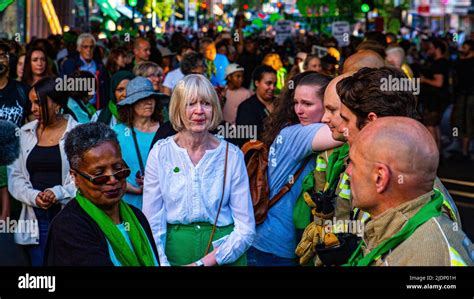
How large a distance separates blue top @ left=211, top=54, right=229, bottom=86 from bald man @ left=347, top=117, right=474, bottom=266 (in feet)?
36.7

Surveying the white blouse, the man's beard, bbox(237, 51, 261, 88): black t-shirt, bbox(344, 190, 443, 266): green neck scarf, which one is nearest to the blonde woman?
the white blouse

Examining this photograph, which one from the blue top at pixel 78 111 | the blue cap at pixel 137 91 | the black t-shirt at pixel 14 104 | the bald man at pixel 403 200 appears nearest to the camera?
the bald man at pixel 403 200

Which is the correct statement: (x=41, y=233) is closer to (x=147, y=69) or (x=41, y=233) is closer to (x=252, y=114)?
(x=252, y=114)

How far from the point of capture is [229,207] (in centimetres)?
532

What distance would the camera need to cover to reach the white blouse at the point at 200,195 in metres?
5.22

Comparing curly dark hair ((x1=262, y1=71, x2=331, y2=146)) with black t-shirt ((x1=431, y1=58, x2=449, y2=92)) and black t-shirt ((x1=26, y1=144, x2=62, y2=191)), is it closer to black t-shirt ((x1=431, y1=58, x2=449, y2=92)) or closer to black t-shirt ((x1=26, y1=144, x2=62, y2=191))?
black t-shirt ((x1=26, y1=144, x2=62, y2=191))

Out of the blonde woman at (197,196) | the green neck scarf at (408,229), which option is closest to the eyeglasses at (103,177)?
the blonde woman at (197,196)

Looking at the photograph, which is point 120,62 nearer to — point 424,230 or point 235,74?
point 235,74

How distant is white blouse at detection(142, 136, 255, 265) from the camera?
5219 mm

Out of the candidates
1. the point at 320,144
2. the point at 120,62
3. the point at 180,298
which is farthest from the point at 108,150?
the point at 120,62

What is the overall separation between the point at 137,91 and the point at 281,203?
Answer: 77.4 inches

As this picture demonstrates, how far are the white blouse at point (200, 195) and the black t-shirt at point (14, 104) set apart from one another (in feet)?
10.0

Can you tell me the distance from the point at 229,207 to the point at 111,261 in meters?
1.46

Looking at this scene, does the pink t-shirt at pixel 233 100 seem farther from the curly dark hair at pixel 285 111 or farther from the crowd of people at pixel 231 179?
the curly dark hair at pixel 285 111
